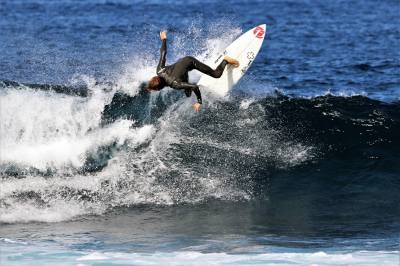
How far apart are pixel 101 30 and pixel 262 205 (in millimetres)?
23085

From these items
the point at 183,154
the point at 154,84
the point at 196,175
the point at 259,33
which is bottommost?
the point at 196,175

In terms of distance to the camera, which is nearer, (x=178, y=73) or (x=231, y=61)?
(x=178, y=73)

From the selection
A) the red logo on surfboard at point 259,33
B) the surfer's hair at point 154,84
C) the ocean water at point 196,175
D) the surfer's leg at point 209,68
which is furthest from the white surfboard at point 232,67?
the surfer's hair at point 154,84

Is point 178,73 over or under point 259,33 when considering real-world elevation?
under

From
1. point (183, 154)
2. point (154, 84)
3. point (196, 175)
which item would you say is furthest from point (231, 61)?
point (154, 84)

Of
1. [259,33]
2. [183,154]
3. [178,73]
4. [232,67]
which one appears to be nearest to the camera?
[178,73]

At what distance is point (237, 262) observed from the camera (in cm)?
980

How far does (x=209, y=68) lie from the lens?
1371 centimetres

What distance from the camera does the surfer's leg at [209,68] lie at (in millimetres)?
13531

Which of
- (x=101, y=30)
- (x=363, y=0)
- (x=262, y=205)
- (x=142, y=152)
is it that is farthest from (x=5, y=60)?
(x=363, y=0)

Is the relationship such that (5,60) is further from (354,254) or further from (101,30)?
(354,254)

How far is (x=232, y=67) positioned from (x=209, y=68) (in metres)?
1.27

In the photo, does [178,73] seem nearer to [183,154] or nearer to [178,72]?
[178,72]

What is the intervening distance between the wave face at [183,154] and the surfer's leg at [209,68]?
5.16 feet
